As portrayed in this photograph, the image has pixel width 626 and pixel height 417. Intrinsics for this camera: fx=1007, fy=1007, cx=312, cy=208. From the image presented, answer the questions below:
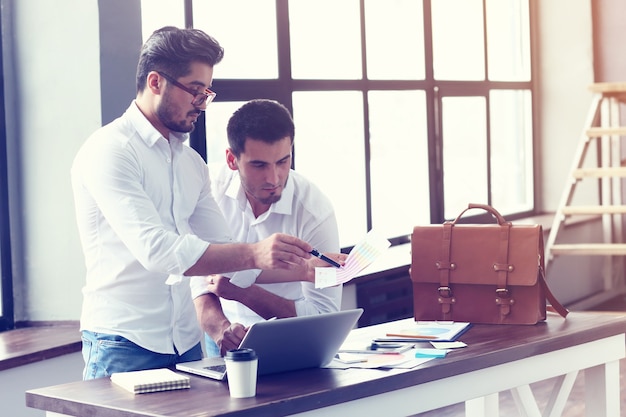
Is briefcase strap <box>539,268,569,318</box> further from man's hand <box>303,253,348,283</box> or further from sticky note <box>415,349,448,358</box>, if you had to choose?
man's hand <box>303,253,348,283</box>

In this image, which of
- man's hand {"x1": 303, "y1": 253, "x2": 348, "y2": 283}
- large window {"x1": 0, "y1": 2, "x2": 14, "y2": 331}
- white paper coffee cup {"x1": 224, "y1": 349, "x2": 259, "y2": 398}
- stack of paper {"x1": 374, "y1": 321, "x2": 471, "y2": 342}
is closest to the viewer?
white paper coffee cup {"x1": 224, "y1": 349, "x2": 259, "y2": 398}

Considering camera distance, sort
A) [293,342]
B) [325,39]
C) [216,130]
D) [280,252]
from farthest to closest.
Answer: [325,39] → [216,130] → [280,252] → [293,342]

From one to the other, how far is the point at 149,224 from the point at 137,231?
0.11 ft

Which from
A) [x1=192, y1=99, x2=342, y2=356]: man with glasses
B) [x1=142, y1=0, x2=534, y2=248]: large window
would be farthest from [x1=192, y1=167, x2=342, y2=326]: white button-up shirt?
[x1=142, y1=0, x2=534, y2=248]: large window

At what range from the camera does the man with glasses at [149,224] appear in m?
2.41

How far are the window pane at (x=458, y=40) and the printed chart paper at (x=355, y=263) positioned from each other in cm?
375

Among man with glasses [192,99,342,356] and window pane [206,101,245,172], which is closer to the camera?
man with glasses [192,99,342,356]

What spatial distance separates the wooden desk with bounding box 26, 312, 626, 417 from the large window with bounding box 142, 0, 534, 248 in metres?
1.90

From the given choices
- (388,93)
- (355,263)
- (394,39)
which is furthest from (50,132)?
(394,39)

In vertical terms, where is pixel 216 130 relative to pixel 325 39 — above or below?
below

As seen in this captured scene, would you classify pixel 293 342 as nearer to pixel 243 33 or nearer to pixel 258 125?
pixel 258 125

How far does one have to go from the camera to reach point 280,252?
7.76 ft

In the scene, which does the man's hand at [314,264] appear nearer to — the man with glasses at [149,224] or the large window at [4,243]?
the man with glasses at [149,224]

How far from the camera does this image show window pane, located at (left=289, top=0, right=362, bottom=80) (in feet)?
16.5
